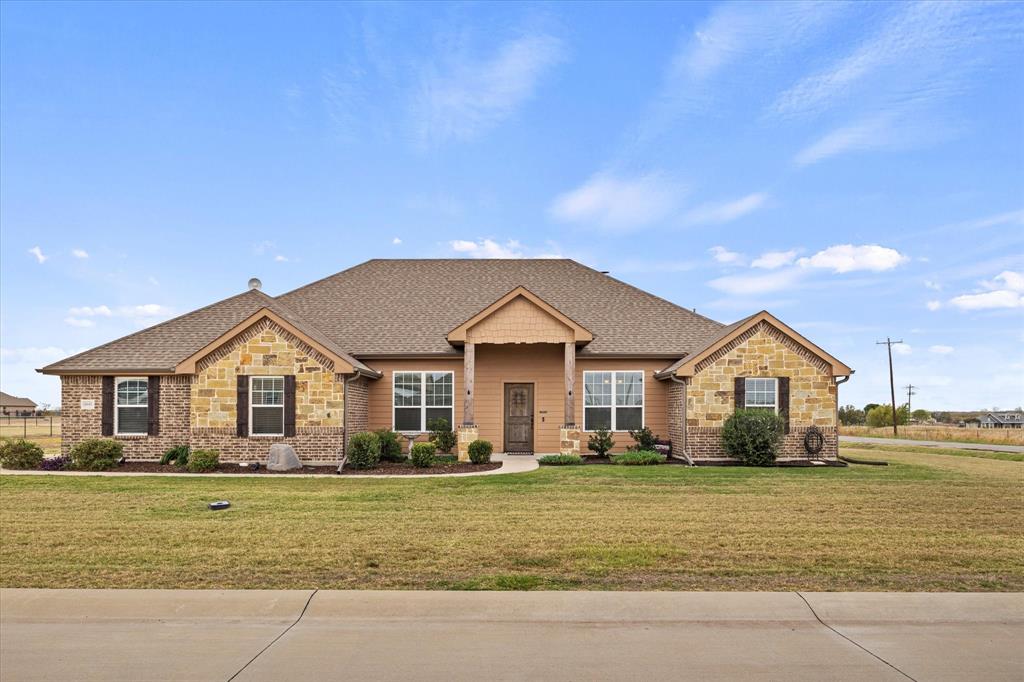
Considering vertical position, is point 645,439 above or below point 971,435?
above

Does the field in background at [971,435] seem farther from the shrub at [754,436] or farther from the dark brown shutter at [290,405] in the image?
the dark brown shutter at [290,405]

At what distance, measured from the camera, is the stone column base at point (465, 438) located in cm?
1898

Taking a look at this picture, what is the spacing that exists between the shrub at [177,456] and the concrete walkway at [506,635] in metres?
12.4

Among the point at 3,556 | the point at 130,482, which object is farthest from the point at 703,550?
the point at 130,482

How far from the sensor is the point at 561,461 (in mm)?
18625

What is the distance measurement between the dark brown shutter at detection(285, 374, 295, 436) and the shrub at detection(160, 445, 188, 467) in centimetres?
275

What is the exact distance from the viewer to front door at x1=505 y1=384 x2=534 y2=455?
21656 millimetres

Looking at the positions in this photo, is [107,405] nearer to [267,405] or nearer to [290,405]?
[267,405]

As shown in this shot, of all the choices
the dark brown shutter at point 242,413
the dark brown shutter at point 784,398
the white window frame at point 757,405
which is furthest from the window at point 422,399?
the dark brown shutter at point 784,398

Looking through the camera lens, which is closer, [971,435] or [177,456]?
[177,456]

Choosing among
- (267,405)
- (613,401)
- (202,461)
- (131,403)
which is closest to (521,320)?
(613,401)

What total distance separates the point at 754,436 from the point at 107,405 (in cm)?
1822

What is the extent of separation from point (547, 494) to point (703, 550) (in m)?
4.95

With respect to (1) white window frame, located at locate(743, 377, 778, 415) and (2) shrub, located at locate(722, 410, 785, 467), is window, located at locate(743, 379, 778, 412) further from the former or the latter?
(2) shrub, located at locate(722, 410, 785, 467)
